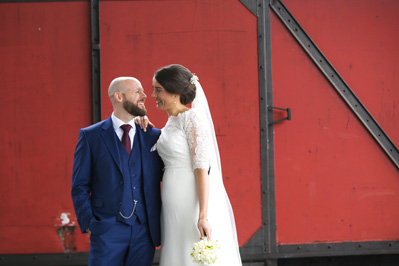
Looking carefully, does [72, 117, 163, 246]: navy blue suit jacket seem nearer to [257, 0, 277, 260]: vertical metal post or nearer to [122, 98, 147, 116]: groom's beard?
[122, 98, 147, 116]: groom's beard

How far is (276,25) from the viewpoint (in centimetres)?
354

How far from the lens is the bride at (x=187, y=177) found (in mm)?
2279

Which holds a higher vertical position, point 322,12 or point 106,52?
point 322,12

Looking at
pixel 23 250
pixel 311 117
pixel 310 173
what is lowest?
pixel 23 250

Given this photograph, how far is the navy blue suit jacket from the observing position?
227 centimetres

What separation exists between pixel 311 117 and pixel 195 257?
6.36 ft

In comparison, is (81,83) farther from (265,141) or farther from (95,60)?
(265,141)

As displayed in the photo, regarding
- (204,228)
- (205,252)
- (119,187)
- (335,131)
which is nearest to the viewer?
(205,252)

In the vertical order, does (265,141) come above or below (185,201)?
above

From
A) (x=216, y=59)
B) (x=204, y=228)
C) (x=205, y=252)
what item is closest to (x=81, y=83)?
(x=216, y=59)

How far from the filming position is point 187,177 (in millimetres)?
2338

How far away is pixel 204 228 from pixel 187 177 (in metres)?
0.31

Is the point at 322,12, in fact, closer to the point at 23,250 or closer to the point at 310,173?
the point at 310,173

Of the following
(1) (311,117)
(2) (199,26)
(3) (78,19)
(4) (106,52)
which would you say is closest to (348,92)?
(1) (311,117)
